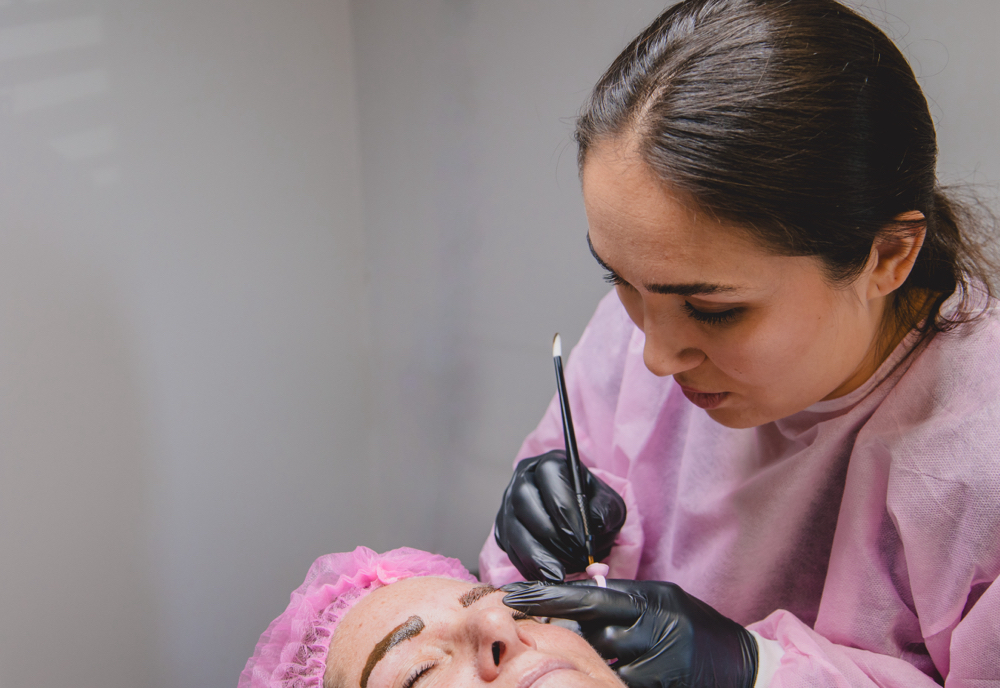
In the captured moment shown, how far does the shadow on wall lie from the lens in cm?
110

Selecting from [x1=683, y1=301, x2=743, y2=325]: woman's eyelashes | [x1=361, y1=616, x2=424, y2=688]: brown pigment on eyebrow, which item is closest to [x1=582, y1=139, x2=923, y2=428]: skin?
[x1=683, y1=301, x2=743, y2=325]: woman's eyelashes

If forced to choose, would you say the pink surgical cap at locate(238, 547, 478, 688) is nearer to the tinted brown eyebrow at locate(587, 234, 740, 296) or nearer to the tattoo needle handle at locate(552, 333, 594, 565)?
the tattoo needle handle at locate(552, 333, 594, 565)

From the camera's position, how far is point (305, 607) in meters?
0.99

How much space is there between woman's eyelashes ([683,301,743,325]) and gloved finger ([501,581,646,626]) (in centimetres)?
36

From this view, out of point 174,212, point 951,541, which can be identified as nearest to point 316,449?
point 174,212

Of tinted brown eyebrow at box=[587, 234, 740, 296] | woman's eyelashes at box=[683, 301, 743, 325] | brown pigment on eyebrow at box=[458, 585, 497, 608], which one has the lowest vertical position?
brown pigment on eyebrow at box=[458, 585, 497, 608]

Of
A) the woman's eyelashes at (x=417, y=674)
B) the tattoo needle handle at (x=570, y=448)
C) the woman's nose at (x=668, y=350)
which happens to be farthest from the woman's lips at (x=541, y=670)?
the woman's nose at (x=668, y=350)

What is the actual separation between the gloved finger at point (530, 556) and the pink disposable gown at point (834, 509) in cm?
14

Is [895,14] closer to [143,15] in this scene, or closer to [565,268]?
[565,268]

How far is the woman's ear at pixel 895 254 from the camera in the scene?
747 mm

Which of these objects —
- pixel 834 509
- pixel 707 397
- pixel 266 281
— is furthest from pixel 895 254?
pixel 266 281

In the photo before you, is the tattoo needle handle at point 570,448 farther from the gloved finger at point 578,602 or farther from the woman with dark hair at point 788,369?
the gloved finger at point 578,602

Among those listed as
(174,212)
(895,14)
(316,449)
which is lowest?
(316,449)

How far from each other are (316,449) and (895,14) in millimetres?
1439
